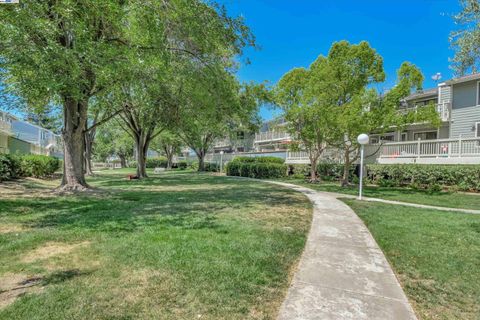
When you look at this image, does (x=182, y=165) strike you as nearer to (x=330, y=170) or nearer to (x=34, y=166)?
(x=34, y=166)

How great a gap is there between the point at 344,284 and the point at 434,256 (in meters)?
2.11

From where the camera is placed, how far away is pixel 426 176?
1411 cm

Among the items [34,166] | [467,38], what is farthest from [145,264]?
[34,166]

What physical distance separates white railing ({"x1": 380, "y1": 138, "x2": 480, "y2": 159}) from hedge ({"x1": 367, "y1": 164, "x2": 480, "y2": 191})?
54.1 inches

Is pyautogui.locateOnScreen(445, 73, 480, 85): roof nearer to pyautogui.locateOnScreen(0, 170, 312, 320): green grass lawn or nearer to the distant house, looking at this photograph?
pyautogui.locateOnScreen(0, 170, 312, 320): green grass lawn

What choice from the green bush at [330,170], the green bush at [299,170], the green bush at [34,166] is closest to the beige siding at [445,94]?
the green bush at [330,170]

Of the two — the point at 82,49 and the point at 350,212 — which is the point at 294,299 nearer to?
the point at 350,212

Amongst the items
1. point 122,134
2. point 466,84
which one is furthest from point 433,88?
point 122,134

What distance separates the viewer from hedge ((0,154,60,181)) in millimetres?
13531

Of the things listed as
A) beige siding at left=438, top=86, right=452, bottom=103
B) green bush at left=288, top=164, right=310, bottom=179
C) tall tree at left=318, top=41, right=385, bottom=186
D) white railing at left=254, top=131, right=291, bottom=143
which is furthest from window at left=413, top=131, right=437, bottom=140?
white railing at left=254, top=131, right=291, bottom=143

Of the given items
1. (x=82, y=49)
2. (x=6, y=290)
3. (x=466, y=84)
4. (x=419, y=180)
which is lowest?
(x=6, y=290)

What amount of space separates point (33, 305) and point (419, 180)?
53.1ft

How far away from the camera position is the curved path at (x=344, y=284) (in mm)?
2805

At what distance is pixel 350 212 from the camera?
8008 millimetres
